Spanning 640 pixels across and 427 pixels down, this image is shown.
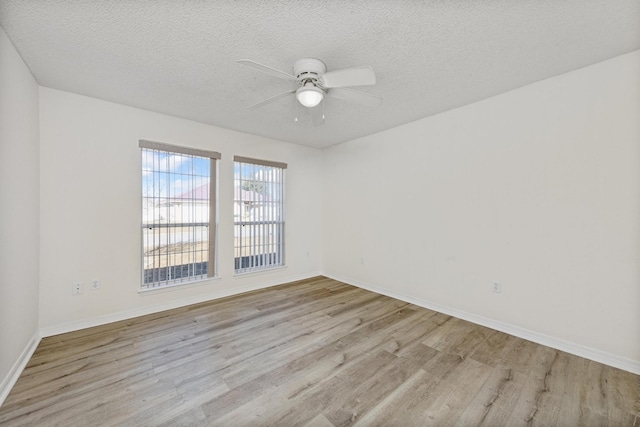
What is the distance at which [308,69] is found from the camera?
2.03 m

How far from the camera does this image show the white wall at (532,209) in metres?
2.07

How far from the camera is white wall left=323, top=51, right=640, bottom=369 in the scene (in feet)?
6.81

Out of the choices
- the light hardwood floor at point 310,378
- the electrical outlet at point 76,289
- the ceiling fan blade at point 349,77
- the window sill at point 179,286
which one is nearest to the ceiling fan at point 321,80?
the ceiling fan blade at point 349,77

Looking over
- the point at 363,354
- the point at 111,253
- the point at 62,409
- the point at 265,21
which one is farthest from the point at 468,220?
the point at 111,253

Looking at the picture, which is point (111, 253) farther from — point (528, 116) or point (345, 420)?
point (528, 116)

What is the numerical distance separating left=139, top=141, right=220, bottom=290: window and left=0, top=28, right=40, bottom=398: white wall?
0.92 m

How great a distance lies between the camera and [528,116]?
2.51 meters

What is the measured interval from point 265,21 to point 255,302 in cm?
311

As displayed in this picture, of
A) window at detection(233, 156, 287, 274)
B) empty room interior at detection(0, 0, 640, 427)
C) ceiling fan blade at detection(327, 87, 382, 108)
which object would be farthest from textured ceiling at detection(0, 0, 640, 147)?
window at detection(233, 156, 287, 274)

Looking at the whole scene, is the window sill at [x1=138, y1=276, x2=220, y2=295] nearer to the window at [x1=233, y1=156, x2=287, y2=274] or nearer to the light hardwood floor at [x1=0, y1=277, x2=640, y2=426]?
the light hardwood floor at [x1=0, y1=277, x2=640, y2=426]

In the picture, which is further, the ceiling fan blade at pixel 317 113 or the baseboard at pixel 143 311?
the baseboard at pixel 143 311

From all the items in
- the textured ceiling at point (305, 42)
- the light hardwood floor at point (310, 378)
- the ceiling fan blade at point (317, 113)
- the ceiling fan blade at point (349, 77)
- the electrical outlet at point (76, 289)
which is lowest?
the light hardwood floor at point (310, 378)

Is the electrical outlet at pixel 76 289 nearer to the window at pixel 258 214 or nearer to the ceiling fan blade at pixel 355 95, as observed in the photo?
the window at pixel 258 214

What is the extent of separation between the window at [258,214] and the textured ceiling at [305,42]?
4.79 ft
